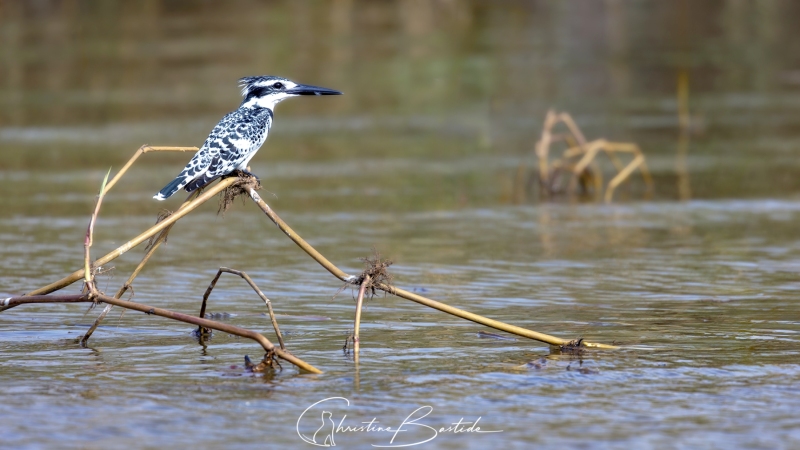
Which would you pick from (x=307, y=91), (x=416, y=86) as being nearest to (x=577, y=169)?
(x=307, y=91)

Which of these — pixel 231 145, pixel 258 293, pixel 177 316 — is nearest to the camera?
pixel 177 316

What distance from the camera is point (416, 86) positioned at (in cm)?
1927

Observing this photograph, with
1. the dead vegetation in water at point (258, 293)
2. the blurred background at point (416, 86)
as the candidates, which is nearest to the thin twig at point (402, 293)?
the dead vegetation in water at point (258, 293)

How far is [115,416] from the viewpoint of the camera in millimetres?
4926

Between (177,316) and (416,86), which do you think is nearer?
(177,316)

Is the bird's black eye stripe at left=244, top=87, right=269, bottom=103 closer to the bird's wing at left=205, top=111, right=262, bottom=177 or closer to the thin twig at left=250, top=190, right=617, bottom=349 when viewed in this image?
the bird's wing at left=205, top=111, right=262, bottom=177

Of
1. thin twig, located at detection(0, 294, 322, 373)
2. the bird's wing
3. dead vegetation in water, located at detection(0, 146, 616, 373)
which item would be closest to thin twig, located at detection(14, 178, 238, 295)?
dead vegetation in water, located at detection(0, 146, 616, 373)

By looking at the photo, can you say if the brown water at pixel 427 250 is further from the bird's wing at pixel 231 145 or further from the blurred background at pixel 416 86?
the bird's wing at pixel 231 145

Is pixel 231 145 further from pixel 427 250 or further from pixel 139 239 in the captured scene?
pixel 427 250

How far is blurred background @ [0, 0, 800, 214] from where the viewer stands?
12898 mm

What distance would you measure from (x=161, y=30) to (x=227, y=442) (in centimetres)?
2457

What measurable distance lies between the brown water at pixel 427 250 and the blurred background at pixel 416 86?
86 millimetres

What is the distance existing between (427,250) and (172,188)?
10.2 ft

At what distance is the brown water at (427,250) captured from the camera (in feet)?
16.4
